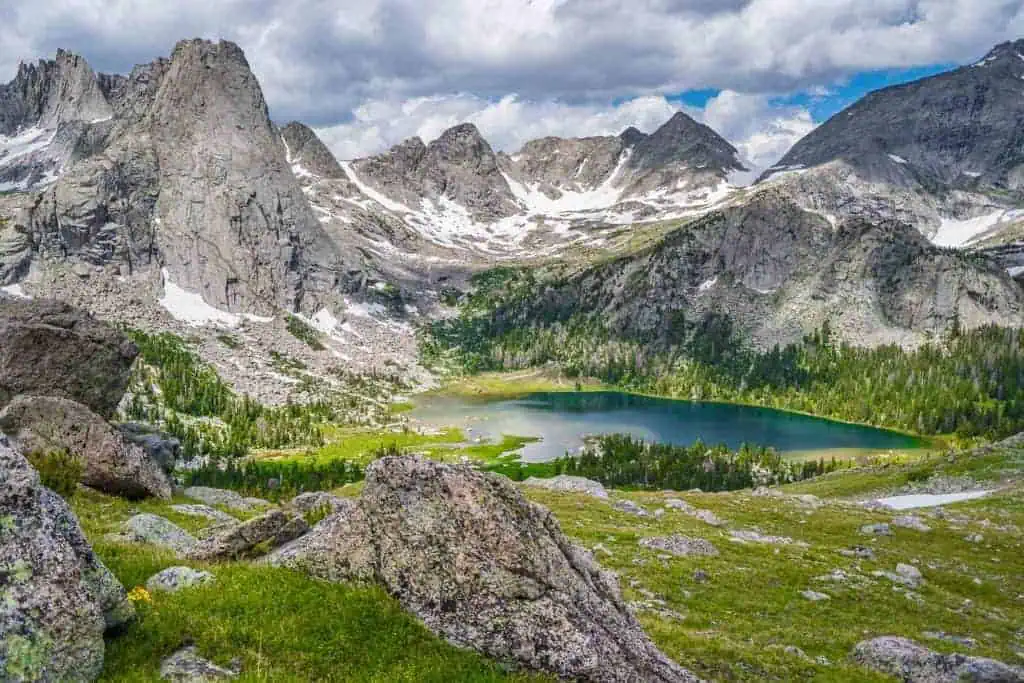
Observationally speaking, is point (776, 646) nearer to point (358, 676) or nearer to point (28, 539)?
point (358, 676)

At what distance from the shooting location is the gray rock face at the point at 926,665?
25.0 m

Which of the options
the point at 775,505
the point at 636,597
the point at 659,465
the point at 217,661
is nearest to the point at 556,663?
the point at 217,661

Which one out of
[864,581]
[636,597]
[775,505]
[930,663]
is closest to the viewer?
[930,663]

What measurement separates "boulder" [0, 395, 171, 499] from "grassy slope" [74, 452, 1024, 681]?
2.22m

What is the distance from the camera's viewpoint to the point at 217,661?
36.9ft

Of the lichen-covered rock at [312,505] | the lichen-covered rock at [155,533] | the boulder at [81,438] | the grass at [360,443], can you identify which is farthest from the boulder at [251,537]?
the grass at [360,443]

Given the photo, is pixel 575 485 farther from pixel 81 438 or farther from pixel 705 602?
pixel 81 438

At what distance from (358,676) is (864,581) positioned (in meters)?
36.0

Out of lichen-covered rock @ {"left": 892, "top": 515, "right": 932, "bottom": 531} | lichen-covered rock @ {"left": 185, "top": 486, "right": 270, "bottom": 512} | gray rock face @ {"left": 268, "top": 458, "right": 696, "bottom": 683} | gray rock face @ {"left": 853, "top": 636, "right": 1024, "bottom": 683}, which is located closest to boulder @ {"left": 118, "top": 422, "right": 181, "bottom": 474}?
lichen-covered rock @ {"left": 185, "top": 486, "right": 270, "bottom": 512}

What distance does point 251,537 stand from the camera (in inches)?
722

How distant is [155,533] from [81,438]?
13.0 metres

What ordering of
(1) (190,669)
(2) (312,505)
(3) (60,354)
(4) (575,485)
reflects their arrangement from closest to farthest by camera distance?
(1) (190,669)
(2) (312,505)
(3) (60,354)
(4) (575,485)

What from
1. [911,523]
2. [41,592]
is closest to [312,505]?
[41,592]

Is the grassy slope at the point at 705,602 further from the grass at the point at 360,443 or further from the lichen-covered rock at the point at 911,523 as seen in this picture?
the grass at the point at 360,443
